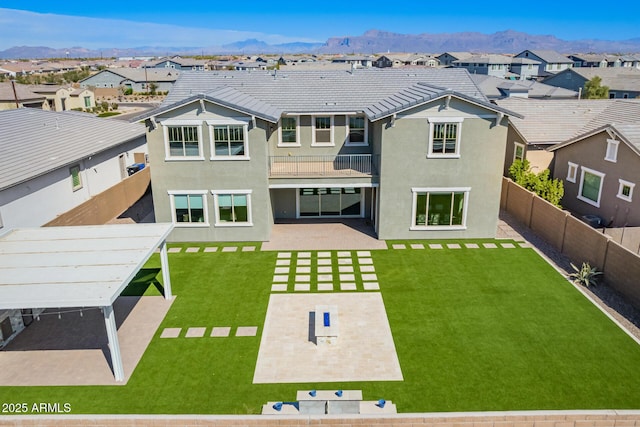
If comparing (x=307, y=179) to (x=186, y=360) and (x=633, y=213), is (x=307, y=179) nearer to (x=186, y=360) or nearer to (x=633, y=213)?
(x=186, y=360)

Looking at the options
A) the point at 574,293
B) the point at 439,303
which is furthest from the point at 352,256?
the point at 574,293

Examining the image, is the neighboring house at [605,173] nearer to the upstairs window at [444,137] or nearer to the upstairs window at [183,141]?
the upstairs window at [444,137]

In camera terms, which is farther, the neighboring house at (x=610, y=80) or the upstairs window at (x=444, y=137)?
the neighboring house at (x=610, y=80)

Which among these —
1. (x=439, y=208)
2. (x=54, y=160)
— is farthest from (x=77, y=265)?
(x=439, y=208)

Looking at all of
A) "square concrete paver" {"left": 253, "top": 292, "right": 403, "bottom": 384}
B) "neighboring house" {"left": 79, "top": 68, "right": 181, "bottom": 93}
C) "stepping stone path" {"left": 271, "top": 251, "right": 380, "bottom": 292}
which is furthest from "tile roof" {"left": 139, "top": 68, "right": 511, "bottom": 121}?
"neighboring house" {"left": 79, "top": 68, "right": 181, "bottom": 93}

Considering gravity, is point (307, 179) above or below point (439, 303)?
above

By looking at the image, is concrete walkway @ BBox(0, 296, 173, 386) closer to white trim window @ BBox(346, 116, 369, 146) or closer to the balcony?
the balcony

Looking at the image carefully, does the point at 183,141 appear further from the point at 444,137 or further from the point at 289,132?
the point at 444,137

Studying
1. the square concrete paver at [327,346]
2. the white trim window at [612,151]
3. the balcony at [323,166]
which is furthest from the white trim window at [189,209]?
the white trim window at [612,151]
